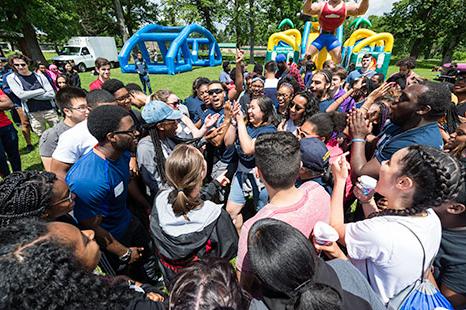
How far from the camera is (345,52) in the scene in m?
15.2

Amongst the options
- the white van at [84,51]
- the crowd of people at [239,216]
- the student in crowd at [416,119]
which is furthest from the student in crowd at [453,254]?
the white van at [84,51]

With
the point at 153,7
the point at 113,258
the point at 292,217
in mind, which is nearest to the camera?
the point at 292,217

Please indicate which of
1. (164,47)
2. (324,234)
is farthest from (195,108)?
(164,47)

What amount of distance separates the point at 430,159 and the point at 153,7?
4494 cm

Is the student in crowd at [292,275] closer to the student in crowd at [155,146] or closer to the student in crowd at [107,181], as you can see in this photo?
the student in crowd at [107,181]

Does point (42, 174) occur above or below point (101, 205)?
above

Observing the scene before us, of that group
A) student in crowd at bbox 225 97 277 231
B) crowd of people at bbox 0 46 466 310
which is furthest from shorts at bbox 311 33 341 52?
student in crowd at bbox 225 97 277 231

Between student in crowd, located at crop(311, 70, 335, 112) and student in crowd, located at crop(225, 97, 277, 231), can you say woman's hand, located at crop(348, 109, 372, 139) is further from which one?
student in crowd, located at crop(311, 70, 335, 112)

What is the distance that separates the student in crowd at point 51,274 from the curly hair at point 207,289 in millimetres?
290

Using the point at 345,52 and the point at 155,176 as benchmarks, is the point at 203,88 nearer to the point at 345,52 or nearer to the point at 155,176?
the point at 155,176

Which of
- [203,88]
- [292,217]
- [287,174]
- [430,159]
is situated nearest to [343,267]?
[292,217]

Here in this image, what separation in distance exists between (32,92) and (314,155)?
573 cm

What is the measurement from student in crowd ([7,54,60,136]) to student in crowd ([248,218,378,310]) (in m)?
5.97

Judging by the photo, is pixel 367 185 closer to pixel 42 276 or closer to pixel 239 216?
pixel 239 216
